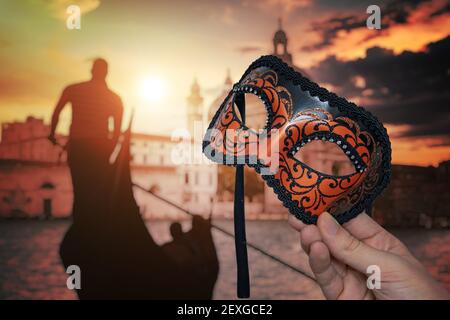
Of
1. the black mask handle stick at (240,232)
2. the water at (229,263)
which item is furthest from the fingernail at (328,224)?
the water at (229,263)

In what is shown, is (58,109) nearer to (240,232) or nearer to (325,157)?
(240,232)

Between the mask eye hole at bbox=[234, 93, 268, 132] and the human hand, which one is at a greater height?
the mask eye hole at bbox=[234, 93, 268, 132]

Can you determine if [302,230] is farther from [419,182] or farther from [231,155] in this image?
[419,182]

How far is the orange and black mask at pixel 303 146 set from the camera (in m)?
1.47

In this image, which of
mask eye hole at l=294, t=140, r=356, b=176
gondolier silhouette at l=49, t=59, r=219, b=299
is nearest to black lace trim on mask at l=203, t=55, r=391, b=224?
gondolier silhouette at l=49, t=59, r=219, b=299

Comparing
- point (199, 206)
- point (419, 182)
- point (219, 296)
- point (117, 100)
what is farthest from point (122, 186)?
point (219, 296)

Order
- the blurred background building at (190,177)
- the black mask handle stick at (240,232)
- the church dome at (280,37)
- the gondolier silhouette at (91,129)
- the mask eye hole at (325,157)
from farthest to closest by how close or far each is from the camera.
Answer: the mask eye hole at (325,157), the blurred background building at (190,177), the church dome at (280,37), the gondolier silhouette at (91,129), the black mask handle stick at (240,232)

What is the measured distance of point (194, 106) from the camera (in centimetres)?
736

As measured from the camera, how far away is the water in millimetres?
10805

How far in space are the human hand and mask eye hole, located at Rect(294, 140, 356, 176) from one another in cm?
684

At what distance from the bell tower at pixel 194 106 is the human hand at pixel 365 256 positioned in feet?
18.7

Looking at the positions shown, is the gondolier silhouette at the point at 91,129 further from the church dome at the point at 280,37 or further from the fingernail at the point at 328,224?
the fingernail at the point at 328,224

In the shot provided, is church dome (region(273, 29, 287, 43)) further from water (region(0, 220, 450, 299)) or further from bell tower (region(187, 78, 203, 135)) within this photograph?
water (region(0, 220, 450, 299))

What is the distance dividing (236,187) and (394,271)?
596 mm
